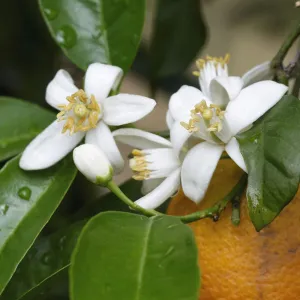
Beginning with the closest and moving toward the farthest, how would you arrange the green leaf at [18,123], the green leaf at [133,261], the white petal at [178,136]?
the green leaf at [133,261] → the white petal at [178,136] → the green leaf at [18,123]

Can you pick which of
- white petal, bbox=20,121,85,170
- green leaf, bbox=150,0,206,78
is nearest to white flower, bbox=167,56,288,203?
white petal, bbox=20,121,85,170

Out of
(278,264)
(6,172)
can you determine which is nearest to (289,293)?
(278,264)

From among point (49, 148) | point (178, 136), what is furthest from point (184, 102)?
point (49, 148)

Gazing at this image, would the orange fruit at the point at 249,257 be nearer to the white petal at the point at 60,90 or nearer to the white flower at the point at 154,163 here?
the white flower at the point at 154,163

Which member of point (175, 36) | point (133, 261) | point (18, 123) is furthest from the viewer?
point (175, 36)

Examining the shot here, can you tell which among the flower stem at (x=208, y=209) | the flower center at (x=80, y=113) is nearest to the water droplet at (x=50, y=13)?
the flower center at (x=80, y=113)

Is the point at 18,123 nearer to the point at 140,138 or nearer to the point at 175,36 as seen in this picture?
the point at 140,138
